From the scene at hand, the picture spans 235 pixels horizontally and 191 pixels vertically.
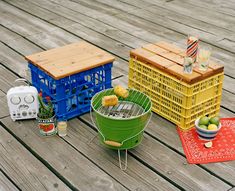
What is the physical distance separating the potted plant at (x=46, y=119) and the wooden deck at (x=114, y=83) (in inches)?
2.1

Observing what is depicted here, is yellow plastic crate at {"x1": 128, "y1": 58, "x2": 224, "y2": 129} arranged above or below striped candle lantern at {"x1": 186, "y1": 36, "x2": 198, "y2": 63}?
below

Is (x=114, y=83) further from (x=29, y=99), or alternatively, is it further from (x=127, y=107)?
(x=29, y=99)

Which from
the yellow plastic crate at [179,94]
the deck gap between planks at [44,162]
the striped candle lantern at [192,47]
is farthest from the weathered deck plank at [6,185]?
the striped candle lantern at [192,47]

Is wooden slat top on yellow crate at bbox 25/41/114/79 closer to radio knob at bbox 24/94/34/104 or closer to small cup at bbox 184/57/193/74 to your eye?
radio knob at bbox 24/94/34/104

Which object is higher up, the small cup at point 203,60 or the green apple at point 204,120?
the small cup at point 203,60

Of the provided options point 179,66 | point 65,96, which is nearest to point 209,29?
point 179,66

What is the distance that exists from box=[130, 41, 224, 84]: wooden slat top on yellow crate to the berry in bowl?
0.25 m

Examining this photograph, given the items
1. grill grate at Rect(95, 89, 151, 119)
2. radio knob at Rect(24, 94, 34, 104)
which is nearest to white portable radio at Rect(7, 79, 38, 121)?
radio knob at Rect(24, 94, 34, 104)

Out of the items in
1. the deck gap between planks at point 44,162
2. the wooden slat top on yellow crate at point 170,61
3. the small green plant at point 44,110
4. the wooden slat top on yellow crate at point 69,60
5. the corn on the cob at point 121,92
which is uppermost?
the wooden slat top on yellow crate at point 170,61

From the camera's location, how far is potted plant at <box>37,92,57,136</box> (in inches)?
106

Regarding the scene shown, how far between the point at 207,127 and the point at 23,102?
111 cm

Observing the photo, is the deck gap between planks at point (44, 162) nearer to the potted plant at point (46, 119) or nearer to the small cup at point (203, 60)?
the potted plant at point (46, 119)

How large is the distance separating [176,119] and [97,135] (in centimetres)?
50

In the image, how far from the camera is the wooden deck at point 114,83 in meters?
2.43
